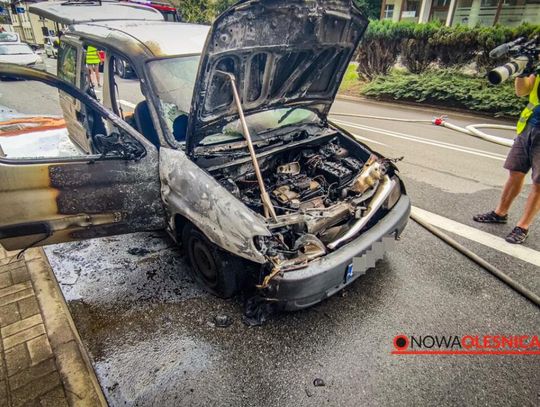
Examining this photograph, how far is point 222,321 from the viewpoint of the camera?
8.08ft

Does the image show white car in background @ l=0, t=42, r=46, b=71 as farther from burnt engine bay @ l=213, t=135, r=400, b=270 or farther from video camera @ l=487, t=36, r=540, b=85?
video camera @ l=487, t=36, r=540, b=85

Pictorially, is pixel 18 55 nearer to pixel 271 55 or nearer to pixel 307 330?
pixel 271 55

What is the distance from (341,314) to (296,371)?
60cm

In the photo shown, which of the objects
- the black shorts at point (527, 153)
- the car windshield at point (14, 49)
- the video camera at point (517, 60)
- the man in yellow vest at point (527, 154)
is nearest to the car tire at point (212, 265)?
the video camera at point (517, 60)

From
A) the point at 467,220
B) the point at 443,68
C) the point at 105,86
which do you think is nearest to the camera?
the point at 105,86

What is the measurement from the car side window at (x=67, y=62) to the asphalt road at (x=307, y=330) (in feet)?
5.80

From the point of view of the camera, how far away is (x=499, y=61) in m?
8.88

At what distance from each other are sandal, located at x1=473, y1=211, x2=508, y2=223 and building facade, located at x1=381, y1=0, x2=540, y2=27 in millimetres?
12677

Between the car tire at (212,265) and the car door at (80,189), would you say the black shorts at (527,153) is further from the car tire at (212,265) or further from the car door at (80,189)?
the car door at (80,189)

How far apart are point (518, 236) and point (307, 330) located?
8.13ft

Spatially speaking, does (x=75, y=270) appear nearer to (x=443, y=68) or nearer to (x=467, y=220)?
(x=467, y=220)

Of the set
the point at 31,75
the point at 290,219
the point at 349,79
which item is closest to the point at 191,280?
the point at 290,219

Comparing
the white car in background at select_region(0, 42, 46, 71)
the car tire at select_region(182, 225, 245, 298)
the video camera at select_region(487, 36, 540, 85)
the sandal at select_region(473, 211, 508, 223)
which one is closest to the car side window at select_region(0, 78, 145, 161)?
the car tire at select_region(182, 225, 245, 298)

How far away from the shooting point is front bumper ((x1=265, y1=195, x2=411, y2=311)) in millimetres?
2045
